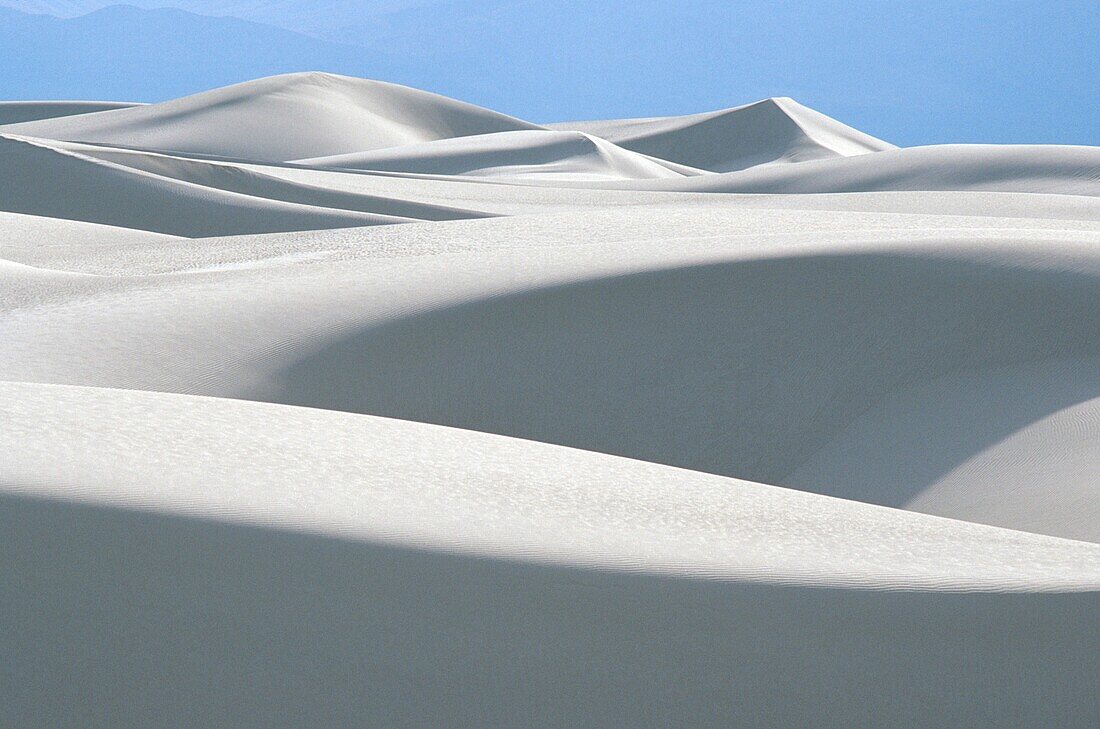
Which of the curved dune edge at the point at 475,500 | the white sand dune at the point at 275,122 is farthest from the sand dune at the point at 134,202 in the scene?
the white sand dune at the point at 275,122

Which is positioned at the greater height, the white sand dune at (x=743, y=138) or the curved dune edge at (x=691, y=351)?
the white sand dune at (x=743, y=138)

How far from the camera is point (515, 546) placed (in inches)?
58.2

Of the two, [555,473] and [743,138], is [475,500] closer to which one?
[555,473]

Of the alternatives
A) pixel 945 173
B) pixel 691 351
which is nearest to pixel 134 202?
pixel 691 351

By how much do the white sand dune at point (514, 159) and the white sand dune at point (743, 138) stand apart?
3112 millimetres

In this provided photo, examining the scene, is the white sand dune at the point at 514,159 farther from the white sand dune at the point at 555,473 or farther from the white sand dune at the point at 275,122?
the white sand dune at the point at 555,473

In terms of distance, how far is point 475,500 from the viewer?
1646 millimetres

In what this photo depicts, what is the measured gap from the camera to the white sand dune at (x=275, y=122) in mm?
15844

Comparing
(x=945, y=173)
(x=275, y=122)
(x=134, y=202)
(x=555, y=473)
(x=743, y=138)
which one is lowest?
(x=134, y=202)

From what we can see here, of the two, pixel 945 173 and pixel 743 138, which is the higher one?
pixel 743 138

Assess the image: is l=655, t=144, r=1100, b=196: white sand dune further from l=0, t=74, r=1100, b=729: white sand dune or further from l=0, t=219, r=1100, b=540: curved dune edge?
l=0, t=219, r=1100, b=540: curved dune edge

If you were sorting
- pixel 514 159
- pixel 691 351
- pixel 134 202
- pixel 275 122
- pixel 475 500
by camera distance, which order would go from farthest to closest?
1. pixel 275 122
2. pixel 514 159
3. pixel 134 202
4. pixel 691 351
5. pixel 475 500

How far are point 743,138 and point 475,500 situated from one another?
59.7ft

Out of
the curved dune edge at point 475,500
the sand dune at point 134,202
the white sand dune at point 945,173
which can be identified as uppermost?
the white sand dune at point 945,173
